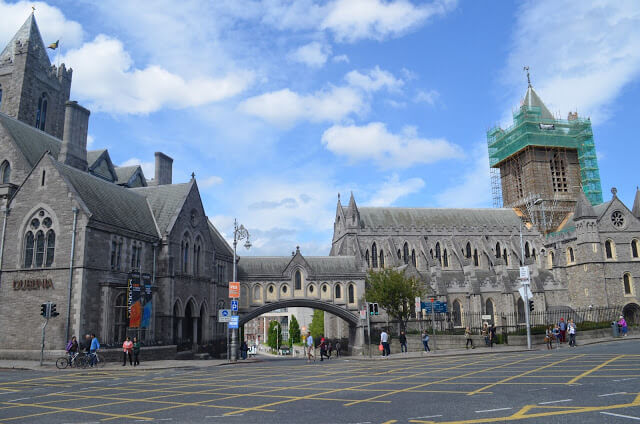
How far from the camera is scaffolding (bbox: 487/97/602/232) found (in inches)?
2867

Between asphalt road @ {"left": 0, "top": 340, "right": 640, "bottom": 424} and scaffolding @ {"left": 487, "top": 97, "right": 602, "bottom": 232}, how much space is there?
5861 cm

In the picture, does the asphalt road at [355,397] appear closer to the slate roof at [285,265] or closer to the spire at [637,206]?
the slate roof at [285,265]

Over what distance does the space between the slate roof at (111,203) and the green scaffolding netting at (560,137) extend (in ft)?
196

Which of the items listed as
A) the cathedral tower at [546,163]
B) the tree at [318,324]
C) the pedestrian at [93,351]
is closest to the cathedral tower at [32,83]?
the pedestrian at [93,351]

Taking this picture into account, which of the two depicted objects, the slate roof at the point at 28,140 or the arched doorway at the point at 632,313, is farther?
the arched doorway at the point at 632,313

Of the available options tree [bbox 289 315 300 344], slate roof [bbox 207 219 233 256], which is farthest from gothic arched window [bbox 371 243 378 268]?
tree [bbox 289 315 300 344]

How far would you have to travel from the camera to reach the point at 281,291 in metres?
46.6

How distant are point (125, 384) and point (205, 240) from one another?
73.3 feet

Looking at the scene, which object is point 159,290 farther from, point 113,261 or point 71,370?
point 71,370

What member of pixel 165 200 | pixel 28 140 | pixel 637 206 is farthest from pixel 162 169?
pixel 637 206

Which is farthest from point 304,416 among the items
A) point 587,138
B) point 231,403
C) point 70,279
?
point 587,138

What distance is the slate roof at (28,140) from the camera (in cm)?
3209

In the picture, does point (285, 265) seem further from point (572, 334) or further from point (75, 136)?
point (572, 334)

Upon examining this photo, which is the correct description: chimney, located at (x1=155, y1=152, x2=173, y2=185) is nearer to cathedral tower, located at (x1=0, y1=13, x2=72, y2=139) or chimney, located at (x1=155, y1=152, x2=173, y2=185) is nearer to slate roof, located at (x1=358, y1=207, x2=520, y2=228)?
cathedral tower, located at (x1=0, y1=13, x2=72, y2=139)
